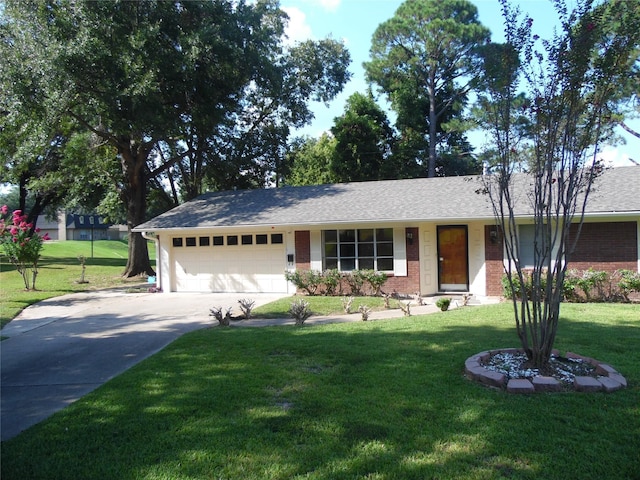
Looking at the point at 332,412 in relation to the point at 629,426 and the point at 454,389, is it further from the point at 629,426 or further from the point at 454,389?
the point at 629,426

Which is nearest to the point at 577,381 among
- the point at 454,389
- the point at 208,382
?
the point at 454,389

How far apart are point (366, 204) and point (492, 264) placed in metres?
4.41

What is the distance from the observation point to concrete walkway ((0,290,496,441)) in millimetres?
5301

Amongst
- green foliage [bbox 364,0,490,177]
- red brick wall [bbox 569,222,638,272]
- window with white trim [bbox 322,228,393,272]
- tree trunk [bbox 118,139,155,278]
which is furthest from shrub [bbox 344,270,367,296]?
green foliage [bbox 364,0,490,177]

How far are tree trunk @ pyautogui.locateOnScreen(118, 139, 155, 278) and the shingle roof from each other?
323cm

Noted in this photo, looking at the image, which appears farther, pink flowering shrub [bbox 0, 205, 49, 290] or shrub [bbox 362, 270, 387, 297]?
pink flowering shrub [bbox 0, 205, 49, 290]

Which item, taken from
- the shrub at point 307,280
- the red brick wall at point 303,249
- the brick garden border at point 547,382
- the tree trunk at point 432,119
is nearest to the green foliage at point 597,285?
the shrub at point 307,280

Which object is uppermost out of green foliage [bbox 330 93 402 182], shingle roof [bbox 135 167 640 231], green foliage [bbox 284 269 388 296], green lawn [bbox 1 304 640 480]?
green foliage [bbox 330 93 402 182]

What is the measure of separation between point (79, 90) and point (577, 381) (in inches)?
665

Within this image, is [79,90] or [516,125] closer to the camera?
[516,125]

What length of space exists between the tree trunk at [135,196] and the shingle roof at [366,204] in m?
3.23

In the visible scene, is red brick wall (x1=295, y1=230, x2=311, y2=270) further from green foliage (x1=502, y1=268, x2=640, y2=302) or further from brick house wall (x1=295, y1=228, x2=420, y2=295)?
green foliage (x1=502, y1=268, x2=640, y2=302)

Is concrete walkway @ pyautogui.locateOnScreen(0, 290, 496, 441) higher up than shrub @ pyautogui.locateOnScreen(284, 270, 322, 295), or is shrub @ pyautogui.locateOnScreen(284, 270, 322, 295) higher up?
shrub @ pyautogui.locateOnScreen(284, 270, 322, 295)

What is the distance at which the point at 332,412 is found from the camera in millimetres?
4305
